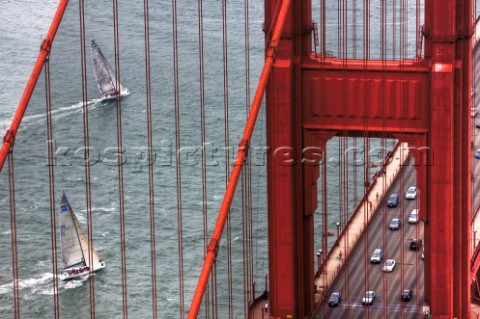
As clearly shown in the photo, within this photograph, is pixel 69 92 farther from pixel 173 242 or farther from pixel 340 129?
pixel 340 129

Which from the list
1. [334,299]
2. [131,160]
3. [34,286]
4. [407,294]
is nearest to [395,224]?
[407,294]

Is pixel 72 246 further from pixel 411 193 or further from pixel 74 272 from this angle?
pixel 411 193

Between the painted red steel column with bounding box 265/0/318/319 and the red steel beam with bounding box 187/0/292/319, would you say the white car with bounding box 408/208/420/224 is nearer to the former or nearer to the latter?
the painted red steel column with bounding box 265/0/318/319

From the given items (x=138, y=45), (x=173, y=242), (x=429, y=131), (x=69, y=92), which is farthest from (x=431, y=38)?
(x=138, y=45)

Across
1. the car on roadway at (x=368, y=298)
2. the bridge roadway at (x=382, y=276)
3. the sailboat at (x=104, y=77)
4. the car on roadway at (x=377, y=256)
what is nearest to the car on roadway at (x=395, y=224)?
the bridge roadway at (x=382, y=276)

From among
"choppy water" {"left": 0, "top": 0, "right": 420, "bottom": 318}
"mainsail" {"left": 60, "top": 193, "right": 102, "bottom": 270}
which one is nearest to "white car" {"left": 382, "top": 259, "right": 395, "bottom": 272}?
"choppy water" {"left": 0, "top": 0, "right": 420, "bottom": 318}
